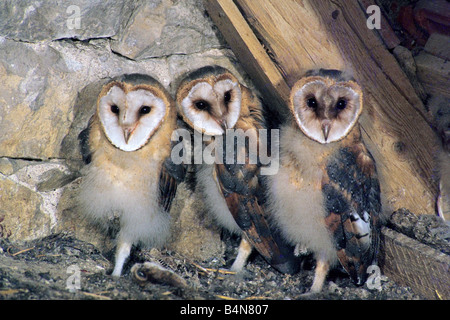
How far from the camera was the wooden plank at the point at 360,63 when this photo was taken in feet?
9.26

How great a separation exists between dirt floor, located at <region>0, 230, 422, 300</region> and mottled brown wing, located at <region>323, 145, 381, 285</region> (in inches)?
6.6

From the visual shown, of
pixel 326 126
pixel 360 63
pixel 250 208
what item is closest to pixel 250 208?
pixel 250 208

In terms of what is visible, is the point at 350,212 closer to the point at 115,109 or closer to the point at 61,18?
the point at 115,109

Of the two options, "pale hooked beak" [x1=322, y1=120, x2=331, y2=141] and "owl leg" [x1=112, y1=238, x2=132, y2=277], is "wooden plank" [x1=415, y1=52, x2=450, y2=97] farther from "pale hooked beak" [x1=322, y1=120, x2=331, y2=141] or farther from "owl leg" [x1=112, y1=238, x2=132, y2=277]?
"owl leg" [x1=112, y1=238, x2=132, y2=277]

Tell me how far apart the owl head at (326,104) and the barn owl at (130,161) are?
772 millimetres

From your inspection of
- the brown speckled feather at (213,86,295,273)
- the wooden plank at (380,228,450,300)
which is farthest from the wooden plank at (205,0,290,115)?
the wooden plank at (380,228,450,300)

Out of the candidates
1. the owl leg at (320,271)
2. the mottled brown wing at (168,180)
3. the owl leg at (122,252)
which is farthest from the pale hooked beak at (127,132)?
the owl leg at (320,271)

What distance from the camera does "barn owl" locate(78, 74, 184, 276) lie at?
2738 mm

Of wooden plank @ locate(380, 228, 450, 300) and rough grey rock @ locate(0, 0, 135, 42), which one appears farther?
rough grey rock @ locate(0, 0, 135, 42)

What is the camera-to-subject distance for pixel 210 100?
9.09 feet

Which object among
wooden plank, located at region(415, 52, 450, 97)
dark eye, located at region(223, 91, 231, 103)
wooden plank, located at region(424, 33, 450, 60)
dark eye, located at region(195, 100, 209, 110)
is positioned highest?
wooden plank, located at region(424, 33, 450, 60)

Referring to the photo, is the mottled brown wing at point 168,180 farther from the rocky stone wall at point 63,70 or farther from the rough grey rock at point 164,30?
the rough grey rock at point 164,30

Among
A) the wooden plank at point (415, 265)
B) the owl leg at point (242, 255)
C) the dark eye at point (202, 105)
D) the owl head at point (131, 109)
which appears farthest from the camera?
the owl leg at point (242, 255)
